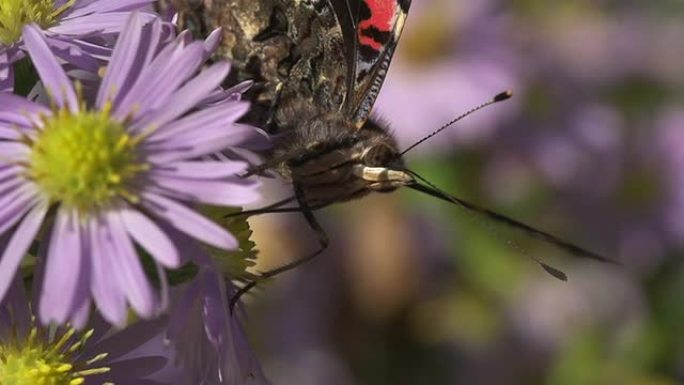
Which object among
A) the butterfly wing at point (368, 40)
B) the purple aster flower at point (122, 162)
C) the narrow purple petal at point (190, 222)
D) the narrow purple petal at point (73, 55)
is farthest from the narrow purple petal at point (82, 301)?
the butterfly wing at point (368, 40)

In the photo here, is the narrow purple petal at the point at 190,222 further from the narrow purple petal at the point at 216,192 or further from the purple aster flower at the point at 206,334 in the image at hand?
the purple aster flower at the point at 206,334

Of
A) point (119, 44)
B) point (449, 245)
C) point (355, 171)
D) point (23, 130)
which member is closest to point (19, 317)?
point (23, 130)

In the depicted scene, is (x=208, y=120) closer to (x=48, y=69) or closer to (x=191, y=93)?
(x=191, y=93)

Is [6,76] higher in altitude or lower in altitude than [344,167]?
higher

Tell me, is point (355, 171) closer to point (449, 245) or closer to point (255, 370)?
point (255, 370)

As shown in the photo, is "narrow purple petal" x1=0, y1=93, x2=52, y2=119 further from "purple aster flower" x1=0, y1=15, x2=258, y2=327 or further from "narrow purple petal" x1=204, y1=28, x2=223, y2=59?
"narrow purple petal" x1=204, y1=28, x2=223, y2=59

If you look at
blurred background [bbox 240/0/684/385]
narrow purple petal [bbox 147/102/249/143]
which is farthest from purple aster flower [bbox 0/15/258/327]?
blurred background [bbox 240/0/684/385]

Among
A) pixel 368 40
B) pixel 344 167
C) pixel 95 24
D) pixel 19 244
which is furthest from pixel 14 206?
pixel 368 40
